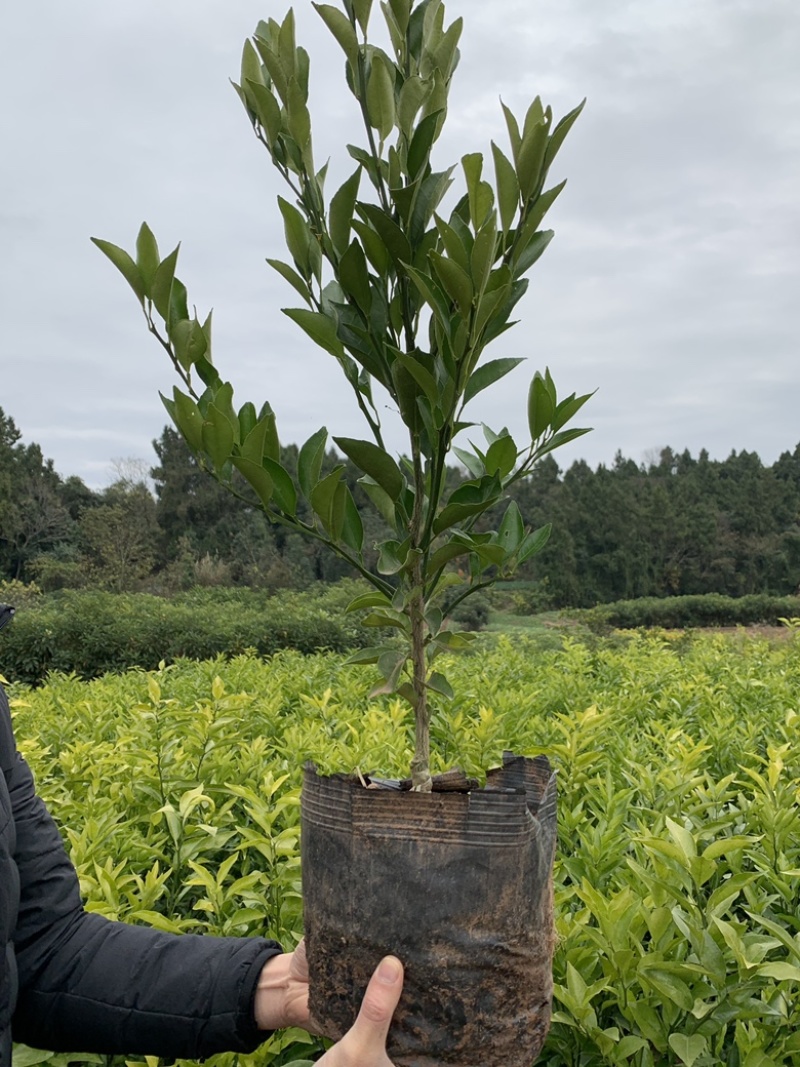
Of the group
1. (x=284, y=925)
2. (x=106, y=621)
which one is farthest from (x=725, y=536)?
(x=284, y=925)

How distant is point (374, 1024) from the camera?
0.96 m

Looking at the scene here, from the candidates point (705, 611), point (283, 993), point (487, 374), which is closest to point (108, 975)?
point (283, 993)

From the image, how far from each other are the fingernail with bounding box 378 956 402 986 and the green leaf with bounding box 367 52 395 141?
994 millimetres

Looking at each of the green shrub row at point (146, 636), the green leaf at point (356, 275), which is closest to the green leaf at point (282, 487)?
the green leaf at point (356, 275)

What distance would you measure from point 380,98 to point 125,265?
391 millimetres

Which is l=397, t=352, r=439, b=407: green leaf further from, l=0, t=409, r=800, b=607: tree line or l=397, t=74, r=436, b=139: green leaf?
l=0, t=409, r=800, b=607: tree line

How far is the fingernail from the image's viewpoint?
0.95m

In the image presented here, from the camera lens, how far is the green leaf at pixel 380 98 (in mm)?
1097

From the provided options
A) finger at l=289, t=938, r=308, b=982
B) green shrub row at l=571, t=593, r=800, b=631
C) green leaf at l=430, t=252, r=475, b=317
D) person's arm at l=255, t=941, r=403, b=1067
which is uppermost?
green leaf at l=430, t=252, r=475, b=317

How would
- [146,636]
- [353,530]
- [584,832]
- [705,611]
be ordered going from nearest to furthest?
[353,530] → [584,832] → [146,636] → [705,611]

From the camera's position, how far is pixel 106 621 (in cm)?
1116

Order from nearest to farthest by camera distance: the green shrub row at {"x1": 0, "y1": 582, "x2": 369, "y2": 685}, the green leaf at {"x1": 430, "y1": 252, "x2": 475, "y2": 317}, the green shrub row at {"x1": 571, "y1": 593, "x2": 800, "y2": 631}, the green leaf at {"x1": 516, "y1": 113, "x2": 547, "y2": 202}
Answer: the green leaf at {"x1": 430, "y1": 252, "x2": 475, "y2": 317} < the green leaf at {"x1": 516, "y1": 113, "x2": 547, "y2": 202} < the green shrub row at {"x1": 0, "y1": 582, "x2": 369, "y2": 685} < the green shrub row at {"x1": 571, "y1": 593, "x2": 800, "y2": 631}

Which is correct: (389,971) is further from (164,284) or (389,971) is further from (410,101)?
(410,101)

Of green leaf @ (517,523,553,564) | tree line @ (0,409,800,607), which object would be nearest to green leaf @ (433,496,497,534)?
green leaf @ (517,523,553,564)
